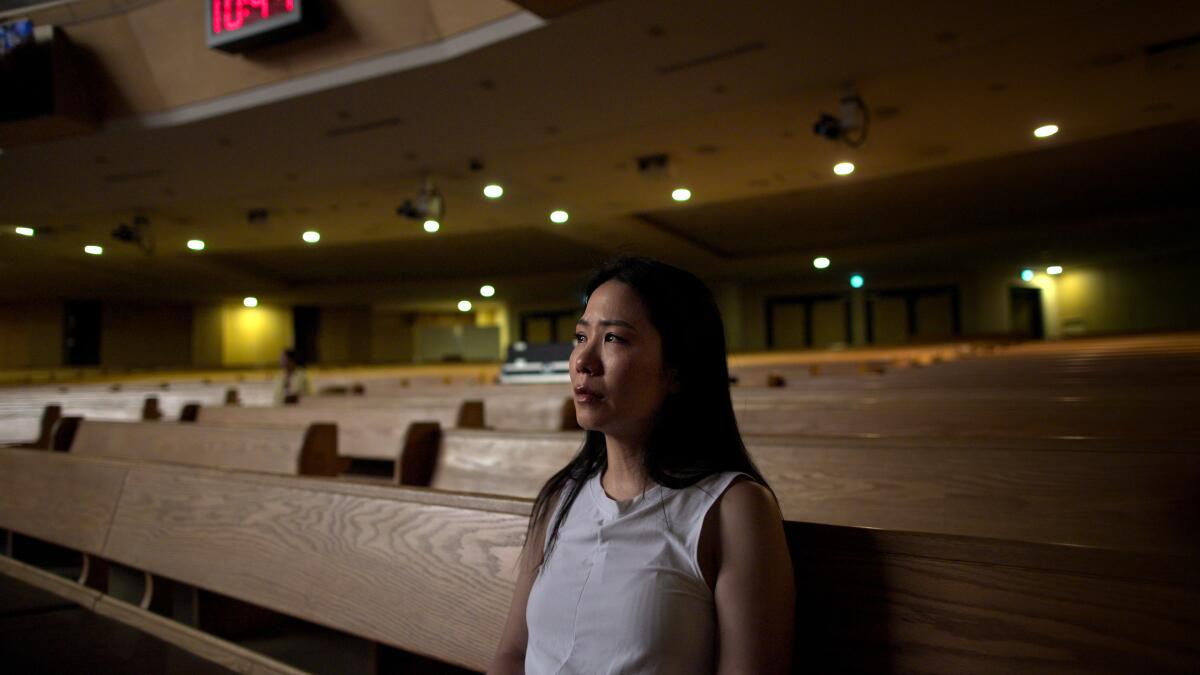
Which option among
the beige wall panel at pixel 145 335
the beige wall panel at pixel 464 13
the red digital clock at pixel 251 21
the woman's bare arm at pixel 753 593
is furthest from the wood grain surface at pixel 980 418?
the beige wall panel at pixel 145 335

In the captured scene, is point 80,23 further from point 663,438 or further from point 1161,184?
point 1161,184

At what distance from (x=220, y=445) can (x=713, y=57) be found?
3.62 m

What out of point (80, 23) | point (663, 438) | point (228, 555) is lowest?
point (228, 555)

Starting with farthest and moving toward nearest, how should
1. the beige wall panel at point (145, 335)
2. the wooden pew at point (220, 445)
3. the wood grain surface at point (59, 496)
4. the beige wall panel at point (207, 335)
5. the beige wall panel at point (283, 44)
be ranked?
the beige wall panel at point (207, 335) → the beige wall panel at point (145, 335) → the beige wall panel at point (283, 44) → the wooden pew at point (220, 445) → the wood grain surface at point (59, 496)

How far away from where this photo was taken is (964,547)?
2.44 feet

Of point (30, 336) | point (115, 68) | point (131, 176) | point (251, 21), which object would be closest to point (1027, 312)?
point (251, 21)

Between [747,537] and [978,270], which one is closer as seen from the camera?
[747,537]

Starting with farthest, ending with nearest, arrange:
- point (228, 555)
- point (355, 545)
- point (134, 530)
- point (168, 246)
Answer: point (168, 246) → point (134, 530) → point (228, 555) → point (355, 545)

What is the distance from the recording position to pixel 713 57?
4.57 meters

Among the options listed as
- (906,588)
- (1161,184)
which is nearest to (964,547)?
(906,588)

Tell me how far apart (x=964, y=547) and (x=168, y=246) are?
12651 millimetres

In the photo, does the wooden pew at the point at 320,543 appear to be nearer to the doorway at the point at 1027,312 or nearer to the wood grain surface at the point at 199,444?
the wood grain surface at the point at 199,444

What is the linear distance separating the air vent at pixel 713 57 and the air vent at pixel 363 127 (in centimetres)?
223

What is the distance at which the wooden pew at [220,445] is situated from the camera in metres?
2.07
